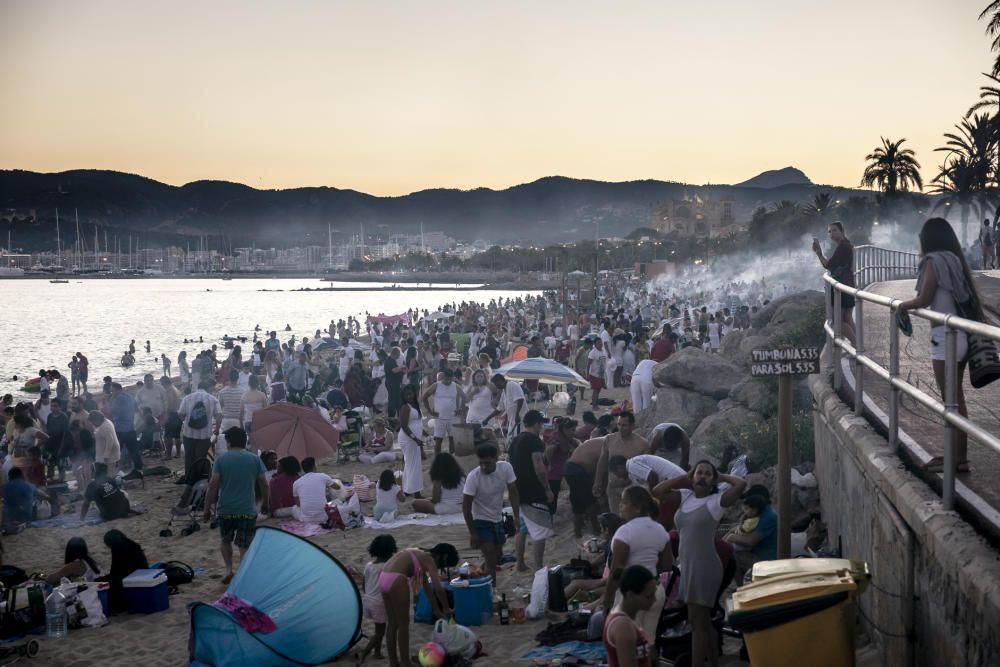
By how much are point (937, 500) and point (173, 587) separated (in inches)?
315

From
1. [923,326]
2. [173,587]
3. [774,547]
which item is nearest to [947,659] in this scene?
Answer: [774,547]

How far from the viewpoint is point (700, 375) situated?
14.9m

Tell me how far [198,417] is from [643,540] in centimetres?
903

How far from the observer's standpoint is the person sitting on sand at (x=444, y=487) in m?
10.8

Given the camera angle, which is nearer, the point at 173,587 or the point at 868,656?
the point at 868,656

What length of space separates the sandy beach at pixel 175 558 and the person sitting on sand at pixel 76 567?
70cm

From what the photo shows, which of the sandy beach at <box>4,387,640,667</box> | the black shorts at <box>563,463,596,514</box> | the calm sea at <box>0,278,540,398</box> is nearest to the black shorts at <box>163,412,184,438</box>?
the sandy beach at <box>4,387,640,667</box>

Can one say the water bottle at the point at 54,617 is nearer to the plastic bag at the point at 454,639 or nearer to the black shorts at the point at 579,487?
the plastic bag at the point at 454,639

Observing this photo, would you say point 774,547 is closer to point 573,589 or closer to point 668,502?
point 668,502

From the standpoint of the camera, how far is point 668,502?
8242mm

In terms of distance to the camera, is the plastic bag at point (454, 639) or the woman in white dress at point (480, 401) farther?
the woman in white dress at point (480, 401)

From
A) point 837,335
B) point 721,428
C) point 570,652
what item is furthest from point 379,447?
point 837,335

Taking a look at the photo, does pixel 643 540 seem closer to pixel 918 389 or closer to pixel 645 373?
pixel 918 389

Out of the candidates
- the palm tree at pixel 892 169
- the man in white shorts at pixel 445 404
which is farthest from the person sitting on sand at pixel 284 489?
the palm tree at pixel 892 169
